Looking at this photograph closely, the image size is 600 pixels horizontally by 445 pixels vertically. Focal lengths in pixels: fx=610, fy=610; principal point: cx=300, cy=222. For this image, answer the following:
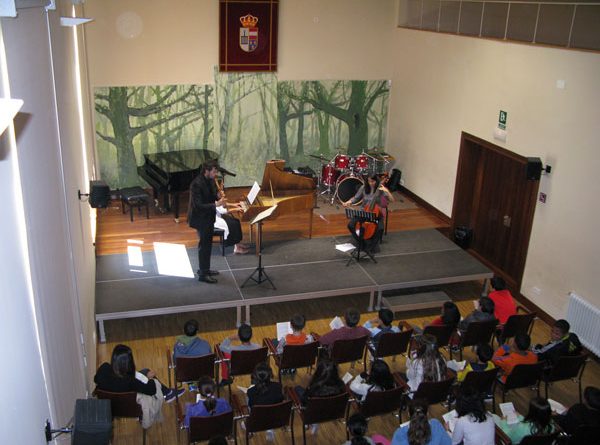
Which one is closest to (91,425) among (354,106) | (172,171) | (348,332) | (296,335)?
(296,335)

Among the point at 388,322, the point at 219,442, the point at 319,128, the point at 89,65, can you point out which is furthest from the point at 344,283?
the point at 89,65

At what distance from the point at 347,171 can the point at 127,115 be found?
4.39m

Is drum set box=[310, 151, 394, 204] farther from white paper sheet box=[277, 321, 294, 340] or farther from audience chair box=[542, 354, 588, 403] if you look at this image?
audience chair box=[542, 354, 588, 403]

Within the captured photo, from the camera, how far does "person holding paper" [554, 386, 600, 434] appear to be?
5191mm

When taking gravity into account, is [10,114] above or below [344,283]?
above

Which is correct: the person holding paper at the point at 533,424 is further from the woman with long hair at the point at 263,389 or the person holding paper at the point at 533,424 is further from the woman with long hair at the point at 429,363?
the woman with long hair at the point at 263,389

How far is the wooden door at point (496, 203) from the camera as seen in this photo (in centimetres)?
887

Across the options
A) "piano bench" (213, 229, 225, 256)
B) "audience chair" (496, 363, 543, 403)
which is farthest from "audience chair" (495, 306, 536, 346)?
"piano bench" (213, 229, 225, 256)

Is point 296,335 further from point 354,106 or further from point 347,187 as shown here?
point 354,106

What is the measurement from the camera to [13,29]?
3.12 m

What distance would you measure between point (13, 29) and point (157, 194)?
835 cm

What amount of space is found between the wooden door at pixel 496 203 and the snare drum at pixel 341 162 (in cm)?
244

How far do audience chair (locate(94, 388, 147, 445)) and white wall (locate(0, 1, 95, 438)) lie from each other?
0.67ft

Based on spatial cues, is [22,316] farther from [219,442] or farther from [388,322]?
[388,322]
